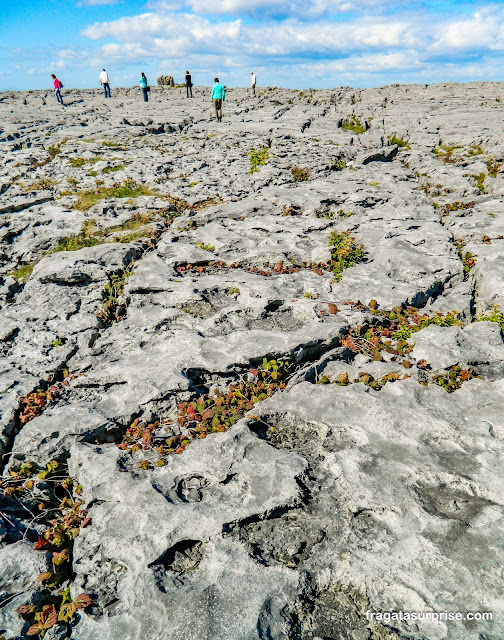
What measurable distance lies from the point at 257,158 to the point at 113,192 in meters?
8.85

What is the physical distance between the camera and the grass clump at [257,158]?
850 inches

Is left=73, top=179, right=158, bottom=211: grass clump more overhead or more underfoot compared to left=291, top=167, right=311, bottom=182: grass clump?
more underfoot

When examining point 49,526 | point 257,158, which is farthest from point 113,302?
point 257,158

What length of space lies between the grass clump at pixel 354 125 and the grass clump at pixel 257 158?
32.0 feet

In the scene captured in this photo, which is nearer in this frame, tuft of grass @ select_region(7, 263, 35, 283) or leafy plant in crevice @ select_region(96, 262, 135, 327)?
leafy plant in crevice @ select_region(96, 262, 135, 327)

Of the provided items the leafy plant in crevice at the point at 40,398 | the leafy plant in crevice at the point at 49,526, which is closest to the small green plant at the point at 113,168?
the leafy plant in crevice at the point at 40,398

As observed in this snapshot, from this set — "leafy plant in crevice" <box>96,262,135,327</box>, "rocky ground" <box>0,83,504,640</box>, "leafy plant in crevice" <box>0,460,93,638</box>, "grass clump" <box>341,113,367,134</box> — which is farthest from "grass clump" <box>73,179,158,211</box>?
"grass clump" <box>341,113,367,134</box>

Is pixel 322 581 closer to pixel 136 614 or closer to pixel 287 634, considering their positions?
pixel 287 634

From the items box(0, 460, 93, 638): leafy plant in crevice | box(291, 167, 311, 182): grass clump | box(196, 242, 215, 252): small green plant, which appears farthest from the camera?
box(291, 167, 311, 182): grass clump

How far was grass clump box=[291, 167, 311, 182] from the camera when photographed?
19.8 metres

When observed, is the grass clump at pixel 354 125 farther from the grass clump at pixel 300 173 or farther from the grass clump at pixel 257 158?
the grass clump at pixel 300 173

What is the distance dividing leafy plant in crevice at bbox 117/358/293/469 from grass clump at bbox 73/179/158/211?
13.5 meters

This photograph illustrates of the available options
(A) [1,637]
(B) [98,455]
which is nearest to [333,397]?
(B) [98,455]

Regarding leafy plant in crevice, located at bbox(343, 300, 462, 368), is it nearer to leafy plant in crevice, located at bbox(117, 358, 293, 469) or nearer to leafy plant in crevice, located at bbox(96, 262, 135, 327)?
leafy plant in crevice, located at bbox(117, 358, 293, 469)
